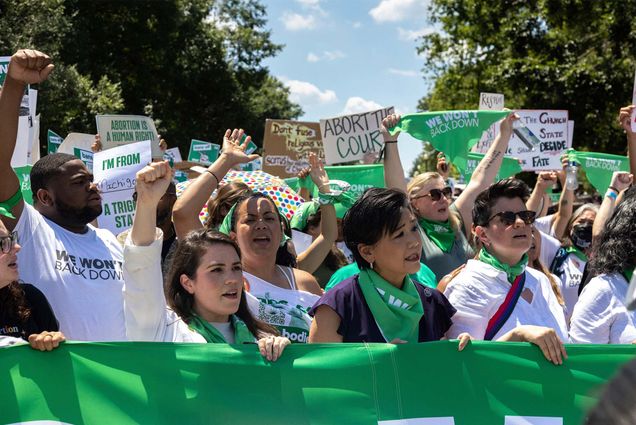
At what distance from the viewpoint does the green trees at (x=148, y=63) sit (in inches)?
745

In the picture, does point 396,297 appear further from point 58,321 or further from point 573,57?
point 573,57

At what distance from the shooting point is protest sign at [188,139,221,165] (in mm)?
10695

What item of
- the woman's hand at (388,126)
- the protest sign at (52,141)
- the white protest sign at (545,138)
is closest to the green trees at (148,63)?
the protest sign at (52,141)

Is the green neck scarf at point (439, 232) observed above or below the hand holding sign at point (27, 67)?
below

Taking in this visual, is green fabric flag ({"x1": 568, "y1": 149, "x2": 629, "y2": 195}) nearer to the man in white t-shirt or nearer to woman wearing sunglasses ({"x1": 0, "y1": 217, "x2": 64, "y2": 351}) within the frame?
the man in white t-shirt

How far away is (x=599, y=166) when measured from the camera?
8078mm

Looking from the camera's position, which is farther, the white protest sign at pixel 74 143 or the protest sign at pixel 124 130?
the protest sign at pixel 124 130

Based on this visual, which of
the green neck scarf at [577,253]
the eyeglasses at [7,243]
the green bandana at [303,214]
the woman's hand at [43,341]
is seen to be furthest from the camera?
the green neck scarf at [577,253]

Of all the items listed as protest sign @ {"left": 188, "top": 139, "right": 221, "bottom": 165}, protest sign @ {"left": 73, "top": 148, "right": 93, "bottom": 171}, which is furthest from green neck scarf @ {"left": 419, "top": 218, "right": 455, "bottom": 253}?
protest sign @ {"left": 188, "top": 139, "right": 221, "bottom": 165}

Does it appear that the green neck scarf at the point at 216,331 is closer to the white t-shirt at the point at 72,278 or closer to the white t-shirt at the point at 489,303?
the white t-shirt at the point at 72,278

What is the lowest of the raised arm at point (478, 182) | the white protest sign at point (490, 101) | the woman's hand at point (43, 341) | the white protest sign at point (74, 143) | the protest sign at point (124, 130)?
the woman's hand at point (43, 341)

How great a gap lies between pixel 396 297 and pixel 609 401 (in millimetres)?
2219

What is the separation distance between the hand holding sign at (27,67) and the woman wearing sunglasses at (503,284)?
196 cm

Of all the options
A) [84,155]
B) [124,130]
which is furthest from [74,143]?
[124,130]
